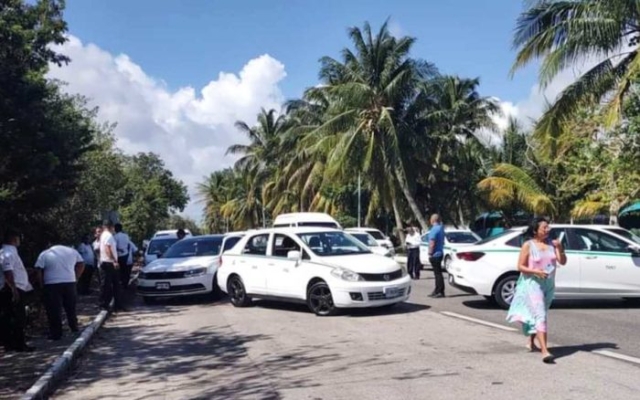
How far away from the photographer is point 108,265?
13.6 m

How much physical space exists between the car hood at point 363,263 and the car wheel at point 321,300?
1.49 ft

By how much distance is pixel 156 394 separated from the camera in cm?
733

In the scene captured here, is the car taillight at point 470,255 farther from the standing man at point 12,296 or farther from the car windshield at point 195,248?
the standing man at point 12,296

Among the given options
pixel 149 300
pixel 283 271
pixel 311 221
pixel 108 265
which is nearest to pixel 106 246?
pixel 108 265

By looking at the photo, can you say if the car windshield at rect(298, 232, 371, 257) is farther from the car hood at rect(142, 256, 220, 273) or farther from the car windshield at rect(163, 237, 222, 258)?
the car windshield at rect(163, 237, 222, 258)

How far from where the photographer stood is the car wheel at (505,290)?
42.3ft

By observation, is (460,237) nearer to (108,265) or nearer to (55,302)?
(108,265)

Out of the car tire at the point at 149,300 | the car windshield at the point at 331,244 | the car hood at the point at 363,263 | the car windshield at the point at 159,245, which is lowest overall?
the car tire at the point at 149,300

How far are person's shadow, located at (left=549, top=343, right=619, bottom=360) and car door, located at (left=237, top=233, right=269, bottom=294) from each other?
6540mm

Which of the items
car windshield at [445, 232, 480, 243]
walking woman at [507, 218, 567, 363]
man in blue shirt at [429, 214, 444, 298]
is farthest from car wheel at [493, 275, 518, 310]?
car windshield at [445, 232, 480, 243]

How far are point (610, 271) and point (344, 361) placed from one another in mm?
6615

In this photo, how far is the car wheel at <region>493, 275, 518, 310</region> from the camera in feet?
42.3

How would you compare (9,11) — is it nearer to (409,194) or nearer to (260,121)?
(409,194)

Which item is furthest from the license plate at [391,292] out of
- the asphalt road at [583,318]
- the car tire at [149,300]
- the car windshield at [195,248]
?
the car tire at [149,300]
